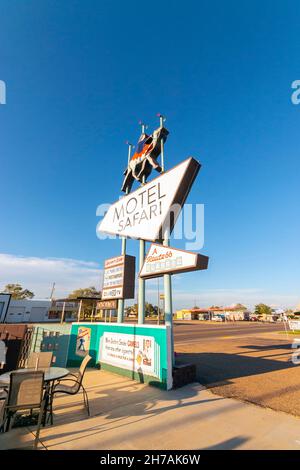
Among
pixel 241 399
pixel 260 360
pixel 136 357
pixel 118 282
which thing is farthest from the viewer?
pixel 260 360

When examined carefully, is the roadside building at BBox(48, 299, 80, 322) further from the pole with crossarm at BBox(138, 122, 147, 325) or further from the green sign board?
the pole with crossarm at BBox(138, 122, 147, 325)

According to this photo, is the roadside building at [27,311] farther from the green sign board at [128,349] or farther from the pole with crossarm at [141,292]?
the pole with crossarm at [141,292]

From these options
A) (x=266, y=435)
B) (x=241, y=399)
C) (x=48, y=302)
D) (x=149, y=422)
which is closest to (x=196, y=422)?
(x=149, y=422)

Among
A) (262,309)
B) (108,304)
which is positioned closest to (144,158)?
(108,304)

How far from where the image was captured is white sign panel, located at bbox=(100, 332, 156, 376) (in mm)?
6914

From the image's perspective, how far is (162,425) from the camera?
418 cm

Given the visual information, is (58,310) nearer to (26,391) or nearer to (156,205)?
(156,205)

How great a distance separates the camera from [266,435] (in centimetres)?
382

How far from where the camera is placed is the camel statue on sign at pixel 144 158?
9.75 meters

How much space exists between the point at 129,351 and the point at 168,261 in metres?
3.28

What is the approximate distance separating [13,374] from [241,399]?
5.19 metres

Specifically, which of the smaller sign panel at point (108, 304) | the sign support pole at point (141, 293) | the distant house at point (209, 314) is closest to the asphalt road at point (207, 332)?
the smaller sign panel at point (108, 304)
